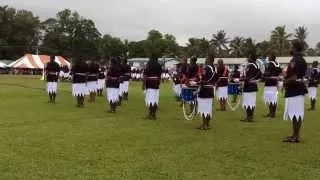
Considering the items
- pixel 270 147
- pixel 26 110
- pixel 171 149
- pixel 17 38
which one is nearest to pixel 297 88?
pixel 270 147

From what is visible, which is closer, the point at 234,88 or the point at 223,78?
the point at 234,88

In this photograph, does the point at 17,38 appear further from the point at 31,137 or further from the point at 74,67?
the point at 31,137

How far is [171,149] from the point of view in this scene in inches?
541

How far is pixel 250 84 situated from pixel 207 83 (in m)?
3.82

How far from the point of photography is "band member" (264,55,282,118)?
22.0 m

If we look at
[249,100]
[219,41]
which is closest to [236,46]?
[219,41]

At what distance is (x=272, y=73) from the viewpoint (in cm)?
2234

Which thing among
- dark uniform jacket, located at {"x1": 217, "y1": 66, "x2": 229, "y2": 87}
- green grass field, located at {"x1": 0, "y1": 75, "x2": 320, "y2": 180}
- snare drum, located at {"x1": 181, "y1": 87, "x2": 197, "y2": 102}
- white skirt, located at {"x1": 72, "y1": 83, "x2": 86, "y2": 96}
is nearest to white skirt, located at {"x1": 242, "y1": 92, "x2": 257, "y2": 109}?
green grass field, located at {"x1": 0, "y1": 75, "x2": 320, "y2": 180}

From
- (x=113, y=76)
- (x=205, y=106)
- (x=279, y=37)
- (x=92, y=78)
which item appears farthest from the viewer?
(x=279, y=37)

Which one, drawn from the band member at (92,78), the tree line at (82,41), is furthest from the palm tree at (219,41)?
the band member at (92,78)

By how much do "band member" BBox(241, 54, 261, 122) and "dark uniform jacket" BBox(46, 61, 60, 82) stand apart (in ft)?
33.9

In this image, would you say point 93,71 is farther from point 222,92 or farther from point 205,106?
point 205,106

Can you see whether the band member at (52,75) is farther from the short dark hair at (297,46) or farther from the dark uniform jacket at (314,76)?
the short dark hair at (297,46)

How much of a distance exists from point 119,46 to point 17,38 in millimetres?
24816
